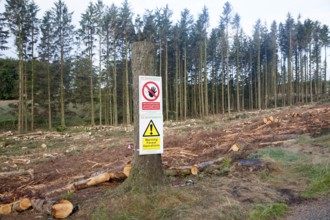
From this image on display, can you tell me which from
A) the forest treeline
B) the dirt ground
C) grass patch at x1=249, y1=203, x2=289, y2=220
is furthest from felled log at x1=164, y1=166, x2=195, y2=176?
the forest treeline

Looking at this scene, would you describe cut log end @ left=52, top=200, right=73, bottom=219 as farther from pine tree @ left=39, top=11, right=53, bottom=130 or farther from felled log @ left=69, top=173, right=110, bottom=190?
pine tree @ left=39, top=11, right=53, bottom=130

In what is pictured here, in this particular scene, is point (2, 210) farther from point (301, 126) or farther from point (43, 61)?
point (43, 61)

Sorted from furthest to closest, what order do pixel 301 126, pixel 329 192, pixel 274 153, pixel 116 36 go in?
pixel 116 36, pixel 301 126, pixel 274 153, pixel 329 192

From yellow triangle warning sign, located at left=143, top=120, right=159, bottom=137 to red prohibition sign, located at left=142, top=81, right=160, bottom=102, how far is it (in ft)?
1.34

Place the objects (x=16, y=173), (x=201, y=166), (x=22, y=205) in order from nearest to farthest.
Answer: (x=22, y=205) < (x=201, y=166) < (x=16, y=173)

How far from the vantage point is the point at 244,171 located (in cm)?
646

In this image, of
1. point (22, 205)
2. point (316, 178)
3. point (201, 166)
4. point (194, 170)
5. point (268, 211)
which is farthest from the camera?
point (201, 166)

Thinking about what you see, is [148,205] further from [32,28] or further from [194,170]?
[32,28]

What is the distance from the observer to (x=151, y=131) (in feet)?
15.5

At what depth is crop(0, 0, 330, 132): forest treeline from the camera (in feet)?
90.3

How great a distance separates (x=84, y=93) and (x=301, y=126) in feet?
99.0

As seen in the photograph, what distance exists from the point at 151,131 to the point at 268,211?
2.18 meters

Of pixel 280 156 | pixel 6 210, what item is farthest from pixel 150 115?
pixel 280 156

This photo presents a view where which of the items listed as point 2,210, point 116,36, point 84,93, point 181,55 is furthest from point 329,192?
point 84,93
